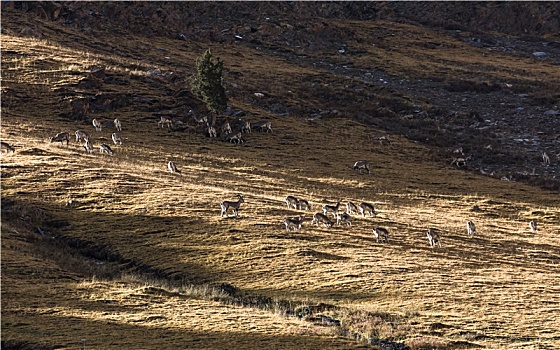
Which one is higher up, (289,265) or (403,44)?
(403,44)

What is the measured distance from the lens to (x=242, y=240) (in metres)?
46.8

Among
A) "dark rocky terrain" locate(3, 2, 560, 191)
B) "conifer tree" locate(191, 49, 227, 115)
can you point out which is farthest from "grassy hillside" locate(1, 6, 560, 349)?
"dark rocky terrain" locate(3, 2, 560, 191)

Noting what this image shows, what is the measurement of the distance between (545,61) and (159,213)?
Result: 117315 mm

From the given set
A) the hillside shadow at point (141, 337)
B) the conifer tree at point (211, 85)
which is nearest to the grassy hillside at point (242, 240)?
the hillside shadow at point (141, 337)

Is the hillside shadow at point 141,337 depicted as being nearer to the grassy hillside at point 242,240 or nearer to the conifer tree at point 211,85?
the grassy hillside at point 242,240

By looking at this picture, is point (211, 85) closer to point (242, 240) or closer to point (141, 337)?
point (242, 240)

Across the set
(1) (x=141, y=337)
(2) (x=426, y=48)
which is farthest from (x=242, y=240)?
(2) (x=426, y=48)

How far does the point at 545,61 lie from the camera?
152 m

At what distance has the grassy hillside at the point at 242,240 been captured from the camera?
3416cm

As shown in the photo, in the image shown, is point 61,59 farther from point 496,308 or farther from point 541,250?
point 496,308

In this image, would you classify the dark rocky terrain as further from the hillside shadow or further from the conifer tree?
the hillside shadow

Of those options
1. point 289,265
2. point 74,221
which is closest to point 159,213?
point 74,221

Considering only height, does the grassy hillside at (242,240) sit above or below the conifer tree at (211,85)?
below

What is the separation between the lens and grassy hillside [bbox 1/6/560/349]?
3416cm
